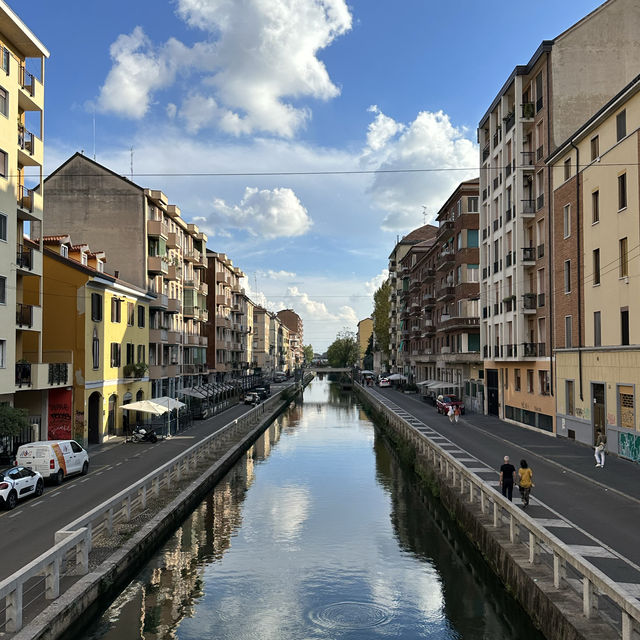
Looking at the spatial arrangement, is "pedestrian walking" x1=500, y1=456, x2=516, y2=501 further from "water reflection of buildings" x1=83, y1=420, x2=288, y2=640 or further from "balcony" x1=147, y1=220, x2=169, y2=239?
"balcony" x1=147, y1=220, x2=169, y2=239

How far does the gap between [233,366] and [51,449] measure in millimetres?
72220

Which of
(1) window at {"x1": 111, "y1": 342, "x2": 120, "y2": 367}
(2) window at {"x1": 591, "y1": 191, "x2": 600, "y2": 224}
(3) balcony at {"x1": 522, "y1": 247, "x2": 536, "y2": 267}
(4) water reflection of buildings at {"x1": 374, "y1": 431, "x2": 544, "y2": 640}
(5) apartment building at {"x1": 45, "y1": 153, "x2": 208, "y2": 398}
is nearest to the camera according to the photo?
(4) water reflection of buildings at {"x1": 374, "y1": 431, "x2": 544, "y2": 640}

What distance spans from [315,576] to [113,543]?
226 inches

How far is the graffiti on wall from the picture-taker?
2990 centimetres

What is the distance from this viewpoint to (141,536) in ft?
62.2

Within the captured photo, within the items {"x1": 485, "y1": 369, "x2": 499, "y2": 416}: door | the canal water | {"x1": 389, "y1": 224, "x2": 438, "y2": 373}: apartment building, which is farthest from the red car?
{"x1": 389, "y1": 224, "x2": 438, "y2": 373}: apartment building

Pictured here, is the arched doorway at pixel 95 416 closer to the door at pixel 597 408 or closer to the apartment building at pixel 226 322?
the door at pixel 597 408

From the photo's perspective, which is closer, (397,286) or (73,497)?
(73,497)

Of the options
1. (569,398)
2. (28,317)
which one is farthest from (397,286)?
(28,317)

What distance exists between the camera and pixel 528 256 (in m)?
45.4

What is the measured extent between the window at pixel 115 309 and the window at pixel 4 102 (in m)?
14.8

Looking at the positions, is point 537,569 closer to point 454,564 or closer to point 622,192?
point 454,564

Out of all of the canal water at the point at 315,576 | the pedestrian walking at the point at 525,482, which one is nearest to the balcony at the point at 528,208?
the canal water at the point at 315,576

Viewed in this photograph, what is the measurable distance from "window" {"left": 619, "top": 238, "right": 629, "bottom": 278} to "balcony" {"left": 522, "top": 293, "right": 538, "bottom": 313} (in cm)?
1336
